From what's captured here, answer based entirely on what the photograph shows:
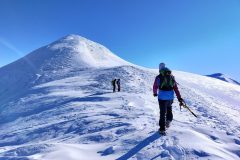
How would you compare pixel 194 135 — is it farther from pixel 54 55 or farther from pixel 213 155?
pixel 54 55

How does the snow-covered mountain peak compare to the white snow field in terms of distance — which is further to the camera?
the snow-covered mountain peak

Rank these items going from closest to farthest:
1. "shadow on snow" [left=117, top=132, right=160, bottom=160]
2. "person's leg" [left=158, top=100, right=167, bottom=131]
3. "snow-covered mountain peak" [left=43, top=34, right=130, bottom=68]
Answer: "shadow on snow" [left=117, top=132, right=160, bottom=160] < "person's leg" [left=158, top=100, right=167, bottom=131] < "snow-covered mountain peak" [left=43, top=34, right=130, bottom=68]

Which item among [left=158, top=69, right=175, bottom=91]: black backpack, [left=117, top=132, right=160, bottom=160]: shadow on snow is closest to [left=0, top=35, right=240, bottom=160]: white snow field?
[left=117, top=132, right=160, bottom=160]: shadow on snow

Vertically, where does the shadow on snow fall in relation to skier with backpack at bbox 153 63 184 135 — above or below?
below

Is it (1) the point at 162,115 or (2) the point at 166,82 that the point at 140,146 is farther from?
(2) the point at 166,82

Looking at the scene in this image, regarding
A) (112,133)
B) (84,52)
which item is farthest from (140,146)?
(84,52)

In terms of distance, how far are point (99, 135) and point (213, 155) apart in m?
4.67

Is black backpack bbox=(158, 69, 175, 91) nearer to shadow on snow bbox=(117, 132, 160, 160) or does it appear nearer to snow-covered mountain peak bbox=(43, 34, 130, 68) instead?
shadow on snow bbox=(117, 132, 160, 160)

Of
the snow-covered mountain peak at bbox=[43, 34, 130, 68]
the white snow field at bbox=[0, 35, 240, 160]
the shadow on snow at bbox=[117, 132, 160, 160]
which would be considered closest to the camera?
the shadow on snow at bbox=[117, 132, 160, 160]

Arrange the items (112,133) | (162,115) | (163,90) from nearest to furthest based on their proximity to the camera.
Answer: (162,115)
(163,90)
(112,133)

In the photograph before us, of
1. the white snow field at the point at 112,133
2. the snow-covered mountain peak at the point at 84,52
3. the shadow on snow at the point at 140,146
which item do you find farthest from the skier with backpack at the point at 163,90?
the snow-covered mountain peak at the point at 84,52

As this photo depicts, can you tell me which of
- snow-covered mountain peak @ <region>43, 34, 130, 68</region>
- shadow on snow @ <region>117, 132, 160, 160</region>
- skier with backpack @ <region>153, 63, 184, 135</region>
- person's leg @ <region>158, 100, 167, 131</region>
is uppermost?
snow-covered mountain peak @ <region>43, 34, 130, 68</region>

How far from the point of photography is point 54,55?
8244 centimetres

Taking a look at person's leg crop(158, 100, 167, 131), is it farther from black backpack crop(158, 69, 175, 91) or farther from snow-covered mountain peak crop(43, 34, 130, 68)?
snow-covered mountain peak crop(43, 34, 130, 68)
